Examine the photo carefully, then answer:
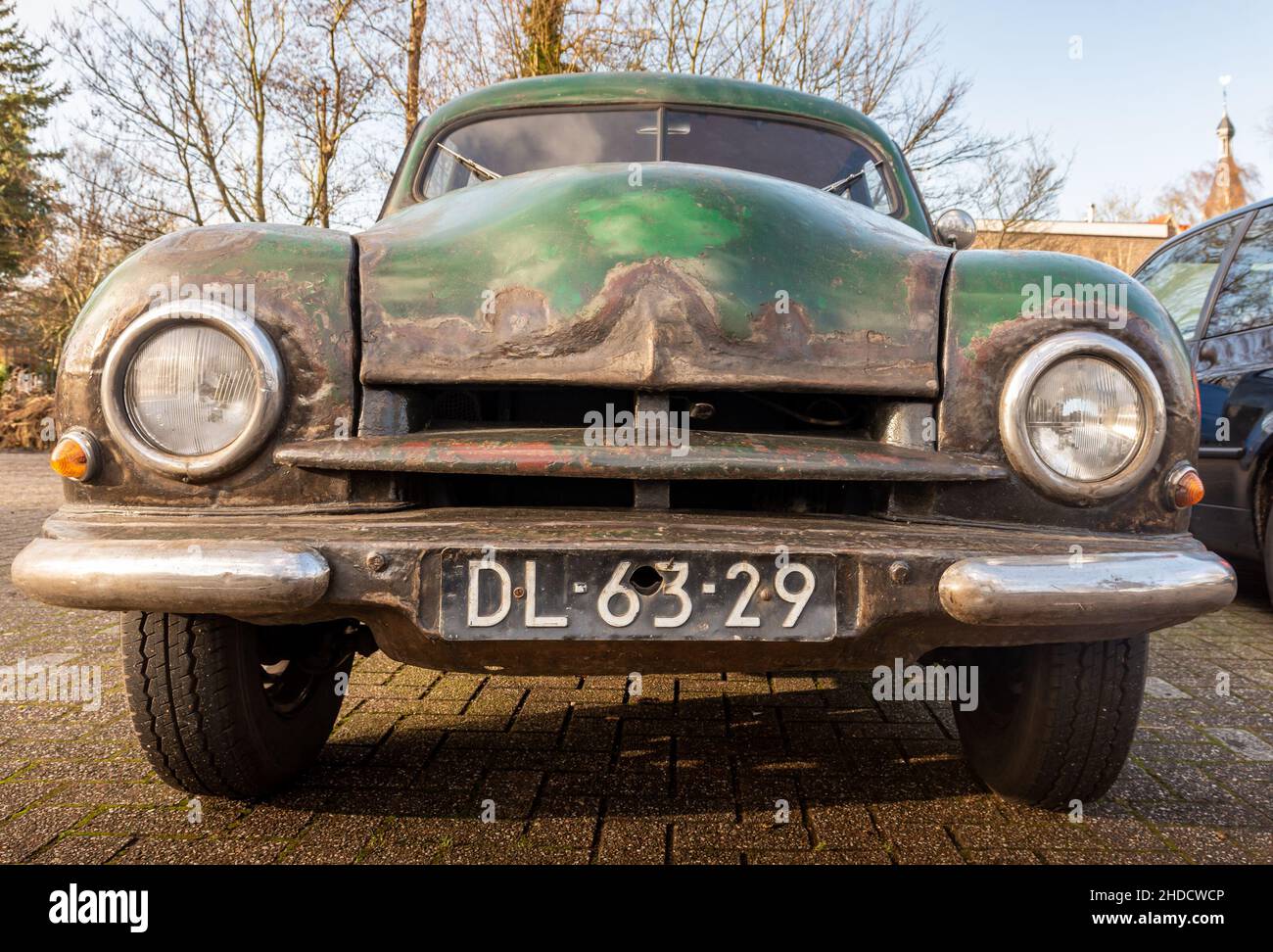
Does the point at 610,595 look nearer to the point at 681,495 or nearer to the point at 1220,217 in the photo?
the point at 681,495

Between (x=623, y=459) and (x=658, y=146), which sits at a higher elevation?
(x=658, y=146)

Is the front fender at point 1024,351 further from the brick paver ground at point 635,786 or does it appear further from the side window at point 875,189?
the side window at point 875,189

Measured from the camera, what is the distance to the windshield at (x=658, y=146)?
2.99 meters

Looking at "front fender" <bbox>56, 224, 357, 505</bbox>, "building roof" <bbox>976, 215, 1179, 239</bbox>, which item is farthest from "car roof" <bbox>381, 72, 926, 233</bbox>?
"building roof" <bbox>976, 215, 1179, 239</bbox>

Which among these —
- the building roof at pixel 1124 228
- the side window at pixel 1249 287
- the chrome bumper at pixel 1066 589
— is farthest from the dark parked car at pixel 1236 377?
the building roof at pixel 1124 228

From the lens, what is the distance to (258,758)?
1952 millimetres

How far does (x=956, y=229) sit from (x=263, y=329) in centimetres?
242

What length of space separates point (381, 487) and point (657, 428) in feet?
1.80

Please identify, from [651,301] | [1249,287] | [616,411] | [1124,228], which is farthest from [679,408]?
[1124,228]

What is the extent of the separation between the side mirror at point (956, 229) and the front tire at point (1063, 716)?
5.35ft

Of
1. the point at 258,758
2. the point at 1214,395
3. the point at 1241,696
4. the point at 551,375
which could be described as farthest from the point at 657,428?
the point at 1214,395

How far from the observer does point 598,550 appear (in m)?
1.51

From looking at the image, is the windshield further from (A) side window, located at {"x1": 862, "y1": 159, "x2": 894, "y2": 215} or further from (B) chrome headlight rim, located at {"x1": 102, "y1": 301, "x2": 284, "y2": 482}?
(B) chrome headlight rim, located at {"x1": 102, "y1": 301, "x2": 284, "y2": 482}

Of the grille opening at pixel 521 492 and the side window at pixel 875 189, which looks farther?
the side window at pixel 875 189
